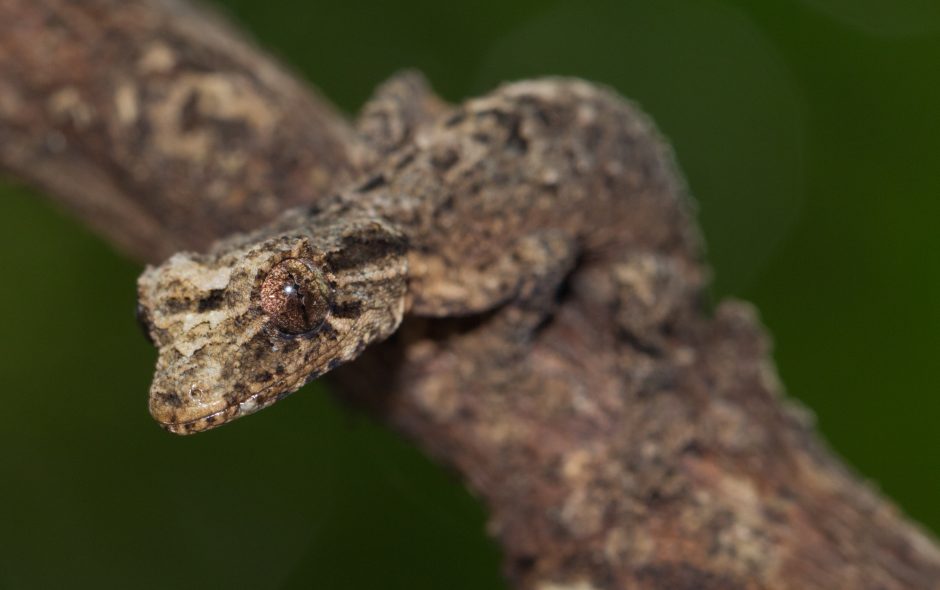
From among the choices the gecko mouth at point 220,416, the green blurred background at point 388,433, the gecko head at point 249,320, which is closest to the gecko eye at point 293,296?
the gecko head at point 249,320

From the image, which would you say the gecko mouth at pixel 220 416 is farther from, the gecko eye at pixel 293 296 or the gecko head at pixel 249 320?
the gecko eye at pixel 293 296

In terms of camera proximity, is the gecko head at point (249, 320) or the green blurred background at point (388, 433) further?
the green blurred background at point (388, 433)

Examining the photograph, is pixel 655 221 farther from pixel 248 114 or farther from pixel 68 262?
pixel 68 262

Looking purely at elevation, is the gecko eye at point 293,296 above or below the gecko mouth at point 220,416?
above

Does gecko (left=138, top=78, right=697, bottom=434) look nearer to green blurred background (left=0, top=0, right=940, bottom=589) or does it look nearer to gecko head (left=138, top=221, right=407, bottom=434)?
gecko head (left=138, top=221, right=407, bottom=434)

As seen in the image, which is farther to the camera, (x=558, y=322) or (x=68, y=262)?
(x=68, y=262)

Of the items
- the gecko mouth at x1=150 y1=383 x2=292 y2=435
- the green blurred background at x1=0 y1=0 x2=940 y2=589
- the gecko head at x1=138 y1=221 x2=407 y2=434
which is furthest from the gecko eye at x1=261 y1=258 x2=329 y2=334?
the green blurred background at x1=0 y1=0 x2=940 y2=589

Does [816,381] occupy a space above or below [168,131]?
below

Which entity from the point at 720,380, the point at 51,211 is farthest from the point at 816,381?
the point at 51,211
